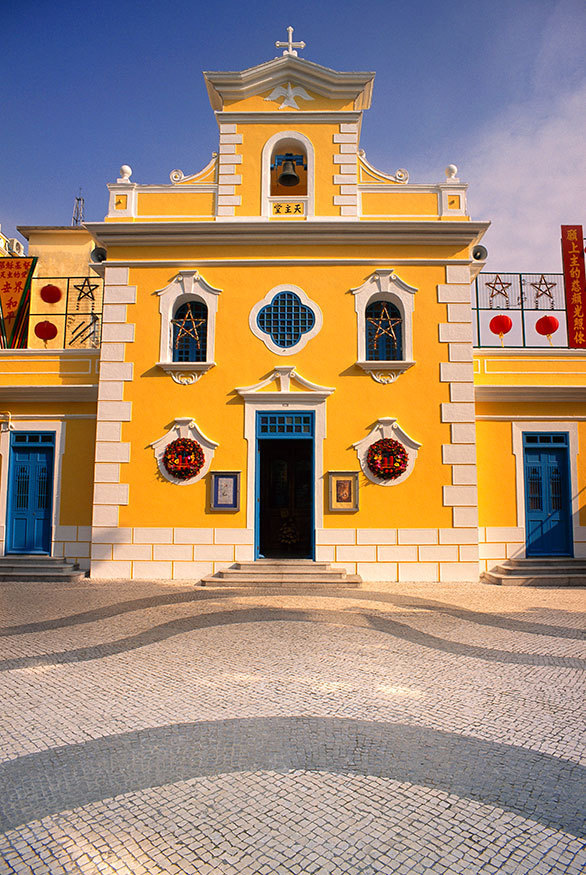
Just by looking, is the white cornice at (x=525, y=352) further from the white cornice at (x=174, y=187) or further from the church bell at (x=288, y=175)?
the white cornice at (x=174, y=187)

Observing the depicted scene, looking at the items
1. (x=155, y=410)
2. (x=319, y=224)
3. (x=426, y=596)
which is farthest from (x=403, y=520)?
(x=319, y=224)

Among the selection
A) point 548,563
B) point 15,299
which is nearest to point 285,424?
point 548,563

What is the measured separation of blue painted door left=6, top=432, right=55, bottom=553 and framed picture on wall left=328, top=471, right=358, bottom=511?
20.0 feet

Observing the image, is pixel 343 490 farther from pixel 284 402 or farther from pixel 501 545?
pixel 501 545

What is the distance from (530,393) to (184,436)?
736 cm

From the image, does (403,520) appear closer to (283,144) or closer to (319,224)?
(319,224)

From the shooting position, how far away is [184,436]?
39.0 ft

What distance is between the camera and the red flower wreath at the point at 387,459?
11625 millimetres

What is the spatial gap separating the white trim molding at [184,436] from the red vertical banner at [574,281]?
8699mm

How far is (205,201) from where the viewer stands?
12625 mm

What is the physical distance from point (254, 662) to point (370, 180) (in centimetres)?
1062

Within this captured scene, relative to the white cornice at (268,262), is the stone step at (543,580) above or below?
below

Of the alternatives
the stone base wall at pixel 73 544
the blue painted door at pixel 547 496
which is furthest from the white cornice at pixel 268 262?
the stone base wall at pixel 73 544

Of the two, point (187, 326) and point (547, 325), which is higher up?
point (547, 325)
